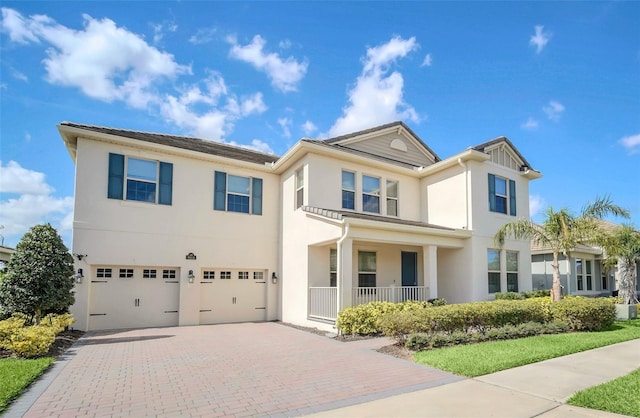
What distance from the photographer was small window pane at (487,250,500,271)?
1542 cm

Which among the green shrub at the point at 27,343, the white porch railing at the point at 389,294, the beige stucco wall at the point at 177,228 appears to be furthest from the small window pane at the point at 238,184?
the green shrub at the point at 27,343

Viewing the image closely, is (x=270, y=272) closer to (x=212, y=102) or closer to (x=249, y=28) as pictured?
(x=212, y=102)

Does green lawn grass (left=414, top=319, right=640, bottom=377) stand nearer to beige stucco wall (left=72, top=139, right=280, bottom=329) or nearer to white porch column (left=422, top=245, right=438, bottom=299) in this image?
white porch column (left=422, top=245, right=438, bottom=299)

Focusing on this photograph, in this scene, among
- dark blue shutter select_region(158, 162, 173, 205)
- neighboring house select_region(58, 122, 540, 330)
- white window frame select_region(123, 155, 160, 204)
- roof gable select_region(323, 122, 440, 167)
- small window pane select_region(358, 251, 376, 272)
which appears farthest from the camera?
roof gable select_region(323, 122, 440, 167)

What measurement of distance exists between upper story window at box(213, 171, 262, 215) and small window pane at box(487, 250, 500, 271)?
9441 mm

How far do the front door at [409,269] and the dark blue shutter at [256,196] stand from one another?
6190 millimetres

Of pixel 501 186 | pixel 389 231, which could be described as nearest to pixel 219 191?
pixel 389 231

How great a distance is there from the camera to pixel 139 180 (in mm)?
13547

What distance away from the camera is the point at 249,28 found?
38.1 ft

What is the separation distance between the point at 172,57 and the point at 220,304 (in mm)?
8855

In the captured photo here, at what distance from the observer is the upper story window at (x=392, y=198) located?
16.0 meters

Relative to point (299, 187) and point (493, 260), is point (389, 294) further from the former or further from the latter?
point (493, 260)

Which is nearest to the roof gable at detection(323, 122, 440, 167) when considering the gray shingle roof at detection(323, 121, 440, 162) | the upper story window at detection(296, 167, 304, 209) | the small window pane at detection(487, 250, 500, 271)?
the gray shingle roof at detection(323, 121, 440, 162)

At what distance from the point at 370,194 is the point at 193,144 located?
7.43m
